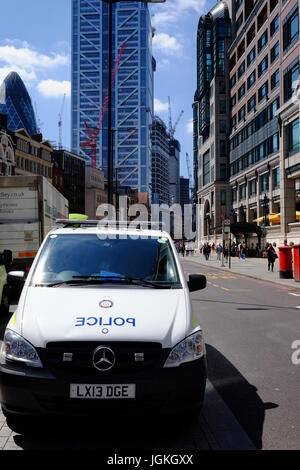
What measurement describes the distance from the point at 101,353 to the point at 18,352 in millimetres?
688

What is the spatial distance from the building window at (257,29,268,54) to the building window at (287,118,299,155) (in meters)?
20.9

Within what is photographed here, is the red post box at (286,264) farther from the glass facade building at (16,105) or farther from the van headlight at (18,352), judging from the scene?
the glass facade building at (16,105)

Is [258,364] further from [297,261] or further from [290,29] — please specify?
[290,29]

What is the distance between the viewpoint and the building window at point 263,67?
195 ft

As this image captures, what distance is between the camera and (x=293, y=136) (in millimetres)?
42688

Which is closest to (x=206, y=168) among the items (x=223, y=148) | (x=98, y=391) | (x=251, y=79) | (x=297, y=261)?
(x=223, y=148)

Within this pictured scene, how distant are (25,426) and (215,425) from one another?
1615 mm

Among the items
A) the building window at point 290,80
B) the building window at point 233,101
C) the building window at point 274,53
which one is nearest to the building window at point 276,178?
the building window at point 274,53

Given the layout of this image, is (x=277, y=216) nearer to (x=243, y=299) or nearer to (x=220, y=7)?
(x=243, y=299)

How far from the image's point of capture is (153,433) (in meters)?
4.13

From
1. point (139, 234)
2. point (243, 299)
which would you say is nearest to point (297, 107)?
point (243, 299)

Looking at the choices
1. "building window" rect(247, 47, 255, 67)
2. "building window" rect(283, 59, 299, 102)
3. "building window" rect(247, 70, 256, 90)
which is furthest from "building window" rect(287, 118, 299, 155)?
"building window" rect(247, 47, 255, 67)

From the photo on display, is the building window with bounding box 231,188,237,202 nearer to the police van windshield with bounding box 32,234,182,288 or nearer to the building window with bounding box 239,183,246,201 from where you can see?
the building window with bounding box 239,183,246,201

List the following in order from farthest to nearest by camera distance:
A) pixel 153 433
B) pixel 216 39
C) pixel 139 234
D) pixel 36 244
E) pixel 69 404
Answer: pixel 216 39 < pixel 36 244 < pixel 139 234 < pixel 153 433 < pixel 69 404
